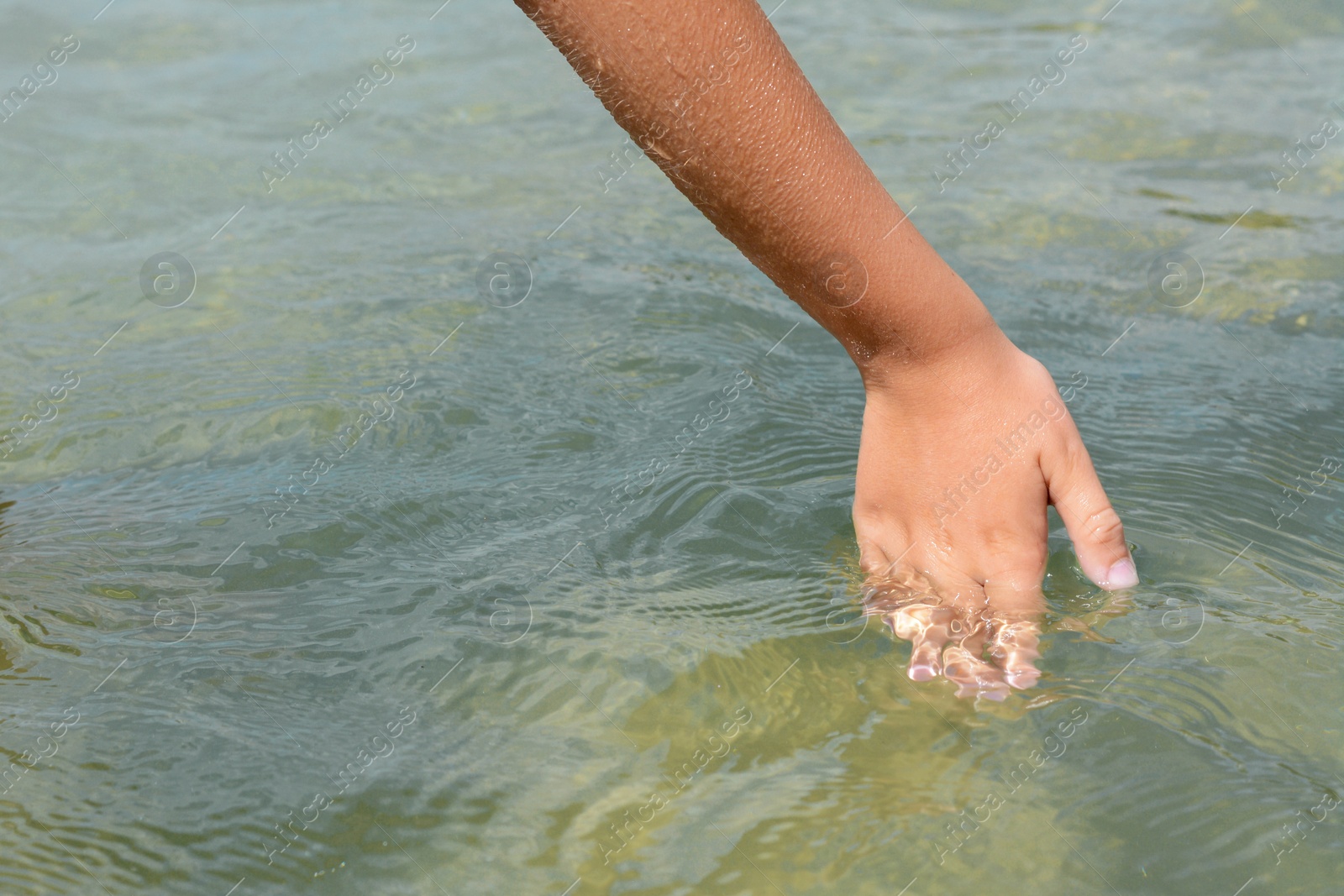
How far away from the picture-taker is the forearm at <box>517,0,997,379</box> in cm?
159

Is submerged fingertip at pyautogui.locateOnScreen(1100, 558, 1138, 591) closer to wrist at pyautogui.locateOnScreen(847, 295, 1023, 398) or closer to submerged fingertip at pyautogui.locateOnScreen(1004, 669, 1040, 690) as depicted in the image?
submerged fingertip at pyautogui.locateOnScreen(1004, 669, 1040, 690)

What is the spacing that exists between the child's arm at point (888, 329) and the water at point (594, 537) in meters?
0.15

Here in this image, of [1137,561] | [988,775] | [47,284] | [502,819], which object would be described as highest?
[47,284]

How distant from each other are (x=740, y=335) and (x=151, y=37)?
526cm

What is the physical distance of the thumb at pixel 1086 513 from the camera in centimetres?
220

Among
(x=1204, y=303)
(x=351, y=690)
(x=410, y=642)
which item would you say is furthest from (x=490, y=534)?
(x=1204, y=303)

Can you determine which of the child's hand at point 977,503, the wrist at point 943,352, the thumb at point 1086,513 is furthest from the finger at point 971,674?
the wrist at point 943,352

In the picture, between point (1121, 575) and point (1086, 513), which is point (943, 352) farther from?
point (1121, 575)

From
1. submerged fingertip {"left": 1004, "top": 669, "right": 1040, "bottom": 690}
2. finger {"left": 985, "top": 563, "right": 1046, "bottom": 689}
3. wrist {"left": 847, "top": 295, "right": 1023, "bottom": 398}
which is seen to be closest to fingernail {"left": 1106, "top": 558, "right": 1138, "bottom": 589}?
finger {"left": 985, "top": 563, "right": 1046, "bottom": 689}

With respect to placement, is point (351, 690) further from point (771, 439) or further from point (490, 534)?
point (771, 439)

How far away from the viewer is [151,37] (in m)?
6.90

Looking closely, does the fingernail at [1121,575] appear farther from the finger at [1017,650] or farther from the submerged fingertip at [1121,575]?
the finger at [1017,650]

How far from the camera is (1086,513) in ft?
7.34

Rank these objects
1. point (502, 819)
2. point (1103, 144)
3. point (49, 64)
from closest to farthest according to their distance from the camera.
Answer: point (502, 819) < point (1103, 144) < point (49, 64)
